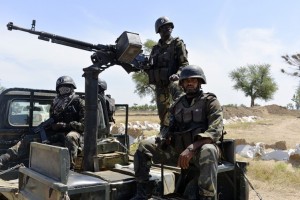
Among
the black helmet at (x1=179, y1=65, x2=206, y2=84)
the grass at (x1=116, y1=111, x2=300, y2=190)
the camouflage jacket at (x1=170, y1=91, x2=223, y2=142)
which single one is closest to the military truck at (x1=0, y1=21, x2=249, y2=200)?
the camouflage jacket at (x1=170, y1=91, x2=223, y2=142)

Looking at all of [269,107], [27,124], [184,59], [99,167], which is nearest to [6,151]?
[27,124]

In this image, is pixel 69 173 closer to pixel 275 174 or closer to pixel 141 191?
pixel 141 191

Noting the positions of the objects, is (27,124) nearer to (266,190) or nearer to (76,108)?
(76,108)

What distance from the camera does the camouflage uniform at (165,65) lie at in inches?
230

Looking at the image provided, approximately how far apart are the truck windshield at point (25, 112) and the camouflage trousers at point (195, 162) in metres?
2.13

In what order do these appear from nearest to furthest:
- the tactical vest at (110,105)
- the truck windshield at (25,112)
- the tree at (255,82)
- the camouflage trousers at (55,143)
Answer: the camouflage trousers at (55,143) < the truck windshield at (25,112) < the tactical vest at (110,105) < the tree at (255,82)

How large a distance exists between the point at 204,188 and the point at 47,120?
2969 millimetres

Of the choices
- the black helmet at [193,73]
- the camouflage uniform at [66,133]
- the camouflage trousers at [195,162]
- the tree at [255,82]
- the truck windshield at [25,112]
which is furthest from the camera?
the tree at [255,82]

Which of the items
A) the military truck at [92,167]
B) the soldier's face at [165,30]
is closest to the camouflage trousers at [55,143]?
the military truck at [92,167]

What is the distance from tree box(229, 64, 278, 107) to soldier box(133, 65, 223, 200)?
5574cm

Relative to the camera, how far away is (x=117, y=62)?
4.54 m

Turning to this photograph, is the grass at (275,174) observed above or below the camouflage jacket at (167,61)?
below

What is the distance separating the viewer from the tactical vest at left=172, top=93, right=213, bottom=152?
12.9 feet

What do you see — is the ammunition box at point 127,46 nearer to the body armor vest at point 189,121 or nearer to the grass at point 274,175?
the body armor vest at point 189,121
